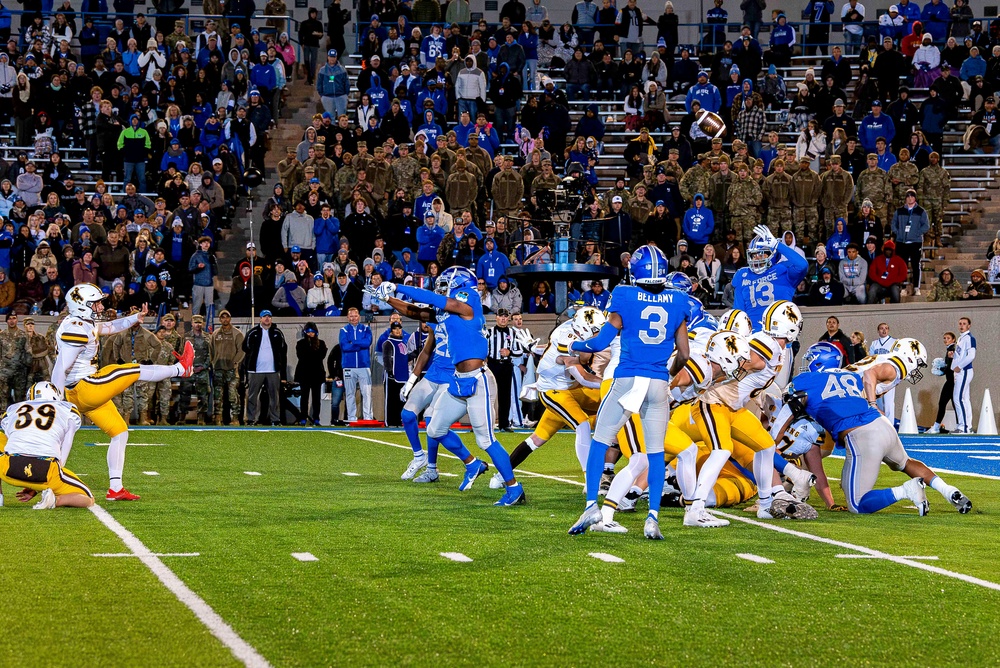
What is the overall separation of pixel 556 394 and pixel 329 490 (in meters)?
2.18

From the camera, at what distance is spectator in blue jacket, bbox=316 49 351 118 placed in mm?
26688

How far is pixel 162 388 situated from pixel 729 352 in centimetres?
1407

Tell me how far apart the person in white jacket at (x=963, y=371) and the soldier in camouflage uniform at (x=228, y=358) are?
11.5 meters

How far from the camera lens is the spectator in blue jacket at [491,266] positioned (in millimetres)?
21797

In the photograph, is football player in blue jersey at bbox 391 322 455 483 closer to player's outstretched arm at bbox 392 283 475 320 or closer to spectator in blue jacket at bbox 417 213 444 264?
player's outstretched arm at bbox 392 283 475 320

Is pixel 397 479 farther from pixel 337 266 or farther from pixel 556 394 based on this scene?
pixel 337 266

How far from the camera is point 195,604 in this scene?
622 centimetres

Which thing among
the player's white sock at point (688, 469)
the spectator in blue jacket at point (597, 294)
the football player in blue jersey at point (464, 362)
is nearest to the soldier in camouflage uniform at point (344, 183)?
the spectator in blue jacket at point (597, 294)

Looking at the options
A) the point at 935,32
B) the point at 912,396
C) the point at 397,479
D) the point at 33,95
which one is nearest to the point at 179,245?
the point at 33,95

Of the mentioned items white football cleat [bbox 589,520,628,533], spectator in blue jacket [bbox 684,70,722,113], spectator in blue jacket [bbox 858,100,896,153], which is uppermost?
spectator in blue jacket [bbox 684,70,722,113]

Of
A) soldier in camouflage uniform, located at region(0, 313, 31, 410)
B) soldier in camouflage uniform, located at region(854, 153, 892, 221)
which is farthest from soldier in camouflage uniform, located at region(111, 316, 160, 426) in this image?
soldier in camouflage uniform, located at region(854, 153, 892, 221)

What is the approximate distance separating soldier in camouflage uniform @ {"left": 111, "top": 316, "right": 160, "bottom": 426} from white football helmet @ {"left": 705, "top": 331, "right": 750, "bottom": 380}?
1349 cm

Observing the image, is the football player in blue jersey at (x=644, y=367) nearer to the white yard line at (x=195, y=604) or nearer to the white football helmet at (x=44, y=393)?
the white yard line at (x=195, y=604)

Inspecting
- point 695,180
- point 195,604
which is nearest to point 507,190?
point 695,180
